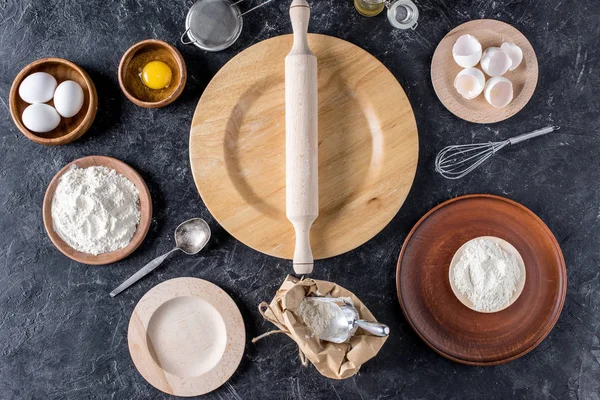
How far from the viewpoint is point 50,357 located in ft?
4.98

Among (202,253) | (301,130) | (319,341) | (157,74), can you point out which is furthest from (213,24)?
(319,341)

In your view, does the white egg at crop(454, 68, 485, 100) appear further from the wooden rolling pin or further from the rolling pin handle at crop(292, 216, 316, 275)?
the rolling pin handle at crop(292, 216, 316, 275)

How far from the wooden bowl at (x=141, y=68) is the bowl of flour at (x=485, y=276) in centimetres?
90

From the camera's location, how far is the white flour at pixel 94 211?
143 cm

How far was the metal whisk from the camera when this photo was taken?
1.54 metres


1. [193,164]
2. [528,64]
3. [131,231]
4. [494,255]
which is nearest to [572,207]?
[494,255]

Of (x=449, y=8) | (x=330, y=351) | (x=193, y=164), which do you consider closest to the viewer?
(x=330, y=351)

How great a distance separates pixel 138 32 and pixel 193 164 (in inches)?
17.0

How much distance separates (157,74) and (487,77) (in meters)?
0.91

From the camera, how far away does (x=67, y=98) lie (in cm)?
143

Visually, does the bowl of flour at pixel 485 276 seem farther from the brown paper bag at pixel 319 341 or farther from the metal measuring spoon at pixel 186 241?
the metal measuring spoon at pixel 186 241

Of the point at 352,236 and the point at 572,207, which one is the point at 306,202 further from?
the point at 572,207

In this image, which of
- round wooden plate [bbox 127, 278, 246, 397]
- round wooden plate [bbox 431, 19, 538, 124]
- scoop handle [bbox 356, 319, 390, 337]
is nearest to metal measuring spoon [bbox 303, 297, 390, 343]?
scoop handle [bbox 356, 319, 390, 337]

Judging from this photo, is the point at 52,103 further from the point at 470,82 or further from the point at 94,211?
the point at 470,82
